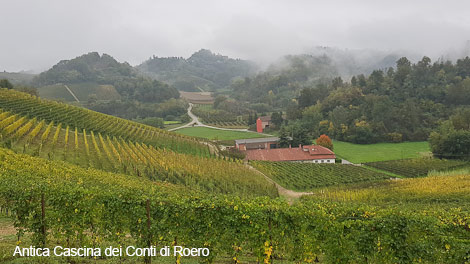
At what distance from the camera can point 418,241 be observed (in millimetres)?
7586

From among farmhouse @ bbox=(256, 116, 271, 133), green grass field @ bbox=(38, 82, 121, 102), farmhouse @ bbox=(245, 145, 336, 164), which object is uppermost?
green grass field @ bbox=(38, 82, 121, 102)

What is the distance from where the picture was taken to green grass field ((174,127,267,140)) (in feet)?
259

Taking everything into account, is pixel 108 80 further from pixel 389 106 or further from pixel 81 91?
pixel 389 106

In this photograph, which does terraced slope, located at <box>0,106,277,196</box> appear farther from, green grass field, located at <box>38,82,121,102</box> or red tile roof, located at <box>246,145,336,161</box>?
green grass field, located at <box>38,82,121,102</box>

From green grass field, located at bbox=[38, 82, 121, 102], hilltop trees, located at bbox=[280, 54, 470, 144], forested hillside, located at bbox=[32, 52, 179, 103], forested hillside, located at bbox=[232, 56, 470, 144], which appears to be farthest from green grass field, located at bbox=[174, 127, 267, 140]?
green grass field, located at bbox=[38, 82, 121, 102]

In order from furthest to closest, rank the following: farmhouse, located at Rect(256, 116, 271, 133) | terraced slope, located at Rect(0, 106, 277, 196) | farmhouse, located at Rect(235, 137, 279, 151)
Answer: farmhouse, located at Rect(256, 116, 271, 133)
farmhouse, located at Rect(235, 137, 279, 151)
terraced slope, located at Rect(0, 106, 277, 196)

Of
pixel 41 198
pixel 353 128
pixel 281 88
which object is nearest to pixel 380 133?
pixel 353 128

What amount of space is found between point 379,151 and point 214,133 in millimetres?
42943

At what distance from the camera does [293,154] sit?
5288cm

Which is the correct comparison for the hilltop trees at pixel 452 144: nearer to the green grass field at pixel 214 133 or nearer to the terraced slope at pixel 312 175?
the terraced slope at pixel 312 175

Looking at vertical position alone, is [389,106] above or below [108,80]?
below

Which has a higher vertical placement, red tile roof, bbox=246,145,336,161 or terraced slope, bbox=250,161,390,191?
red tile roof, bbox=246,145,336,161

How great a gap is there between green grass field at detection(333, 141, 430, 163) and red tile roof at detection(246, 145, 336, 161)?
6442 mm

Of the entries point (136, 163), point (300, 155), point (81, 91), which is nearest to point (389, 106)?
point (300, 155)
